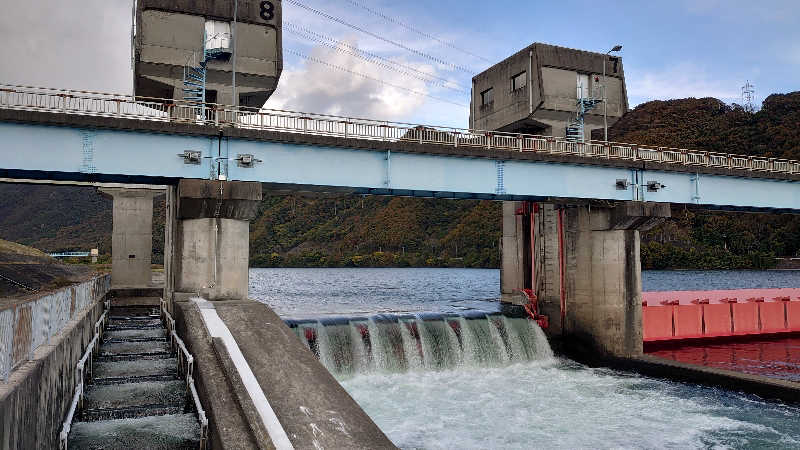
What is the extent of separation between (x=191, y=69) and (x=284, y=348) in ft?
72.7

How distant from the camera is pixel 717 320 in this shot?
39719mm

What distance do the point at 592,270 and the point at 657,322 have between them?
7.48 metres

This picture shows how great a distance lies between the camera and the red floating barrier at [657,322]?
36.8 metres

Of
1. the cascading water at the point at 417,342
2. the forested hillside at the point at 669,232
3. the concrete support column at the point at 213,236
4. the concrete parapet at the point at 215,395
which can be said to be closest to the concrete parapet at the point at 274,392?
the concrete parapet at the point at 215,395

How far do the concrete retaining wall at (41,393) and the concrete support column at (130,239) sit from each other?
29.9 metres

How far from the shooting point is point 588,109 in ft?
130

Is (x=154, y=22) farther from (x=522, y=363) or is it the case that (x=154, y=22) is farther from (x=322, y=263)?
(x=322, y=263)

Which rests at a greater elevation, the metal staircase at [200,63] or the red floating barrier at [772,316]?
the metal staircase at [200,63]

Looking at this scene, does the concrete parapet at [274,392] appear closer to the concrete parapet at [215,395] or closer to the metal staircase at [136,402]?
the concrete parapet at [215,395]

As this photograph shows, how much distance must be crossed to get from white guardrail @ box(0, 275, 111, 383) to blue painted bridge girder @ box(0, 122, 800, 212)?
956cm

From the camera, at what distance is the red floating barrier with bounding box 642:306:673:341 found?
121 ft

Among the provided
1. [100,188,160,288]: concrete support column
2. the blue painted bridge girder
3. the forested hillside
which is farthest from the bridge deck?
the forested hillside

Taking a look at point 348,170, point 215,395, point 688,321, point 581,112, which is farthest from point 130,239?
point 688,321

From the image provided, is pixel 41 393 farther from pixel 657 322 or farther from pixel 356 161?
pixel 657 322
